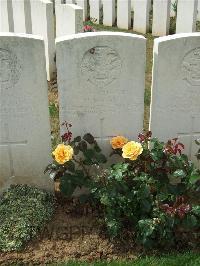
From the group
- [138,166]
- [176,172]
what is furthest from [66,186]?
[176,172]

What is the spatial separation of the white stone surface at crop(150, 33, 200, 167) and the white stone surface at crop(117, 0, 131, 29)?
183 inches

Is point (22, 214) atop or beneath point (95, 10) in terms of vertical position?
beneath

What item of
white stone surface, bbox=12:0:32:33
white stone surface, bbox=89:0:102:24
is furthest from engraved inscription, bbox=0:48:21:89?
white stone surface, bbox=89:0:102:24

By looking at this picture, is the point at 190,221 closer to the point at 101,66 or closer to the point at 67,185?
the point at 67,185

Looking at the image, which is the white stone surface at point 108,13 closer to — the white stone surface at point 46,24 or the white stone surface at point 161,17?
the white stone surface at point 161,17

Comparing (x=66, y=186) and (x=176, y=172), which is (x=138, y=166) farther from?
(x=66, y=186)

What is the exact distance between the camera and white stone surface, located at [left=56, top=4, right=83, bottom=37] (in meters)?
5.49

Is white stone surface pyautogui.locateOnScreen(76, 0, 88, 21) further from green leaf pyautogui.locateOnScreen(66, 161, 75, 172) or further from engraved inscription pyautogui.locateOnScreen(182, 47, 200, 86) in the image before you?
green leaf pyautogui.locateOnScreen(66, 161, 75, 172)

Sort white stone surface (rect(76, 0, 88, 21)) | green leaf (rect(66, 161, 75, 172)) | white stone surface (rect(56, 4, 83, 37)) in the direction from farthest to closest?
1. white stone surface (rect(76, 0, 88, 21))
2. white stone surface (rect(56, 4, 83, 37))
3. green leaf (rect(66, 161, 75, 172))

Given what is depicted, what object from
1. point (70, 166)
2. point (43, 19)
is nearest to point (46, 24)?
point (43, 19)

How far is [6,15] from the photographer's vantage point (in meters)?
6.51

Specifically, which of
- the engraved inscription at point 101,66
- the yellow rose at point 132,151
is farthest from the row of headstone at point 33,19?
the yellow rose at point 132,151

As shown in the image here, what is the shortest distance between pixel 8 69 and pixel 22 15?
3075 mm

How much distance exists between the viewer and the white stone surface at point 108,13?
27.2 ft
